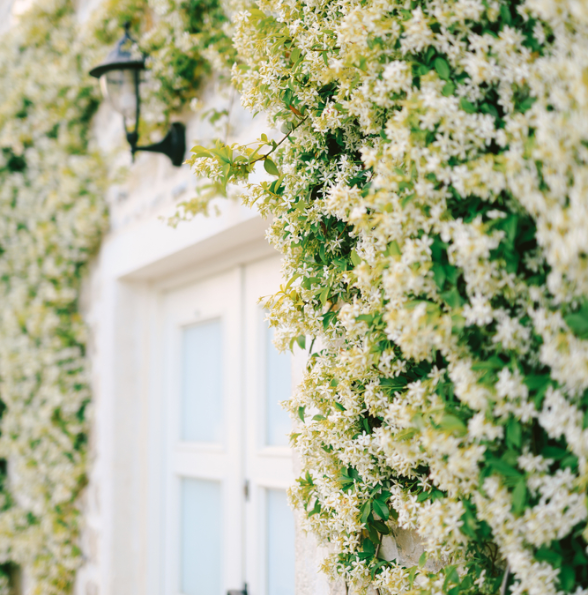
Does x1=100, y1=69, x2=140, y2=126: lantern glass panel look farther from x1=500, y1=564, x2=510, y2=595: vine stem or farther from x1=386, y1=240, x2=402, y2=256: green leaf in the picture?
x1=500, y1=564, x2=510, y2=595: vine stem

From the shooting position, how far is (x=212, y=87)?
2.33 meters

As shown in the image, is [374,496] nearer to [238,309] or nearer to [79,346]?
[238,309]

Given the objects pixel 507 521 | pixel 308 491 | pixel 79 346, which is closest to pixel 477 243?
pixel 507 521

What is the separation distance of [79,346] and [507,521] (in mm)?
2898

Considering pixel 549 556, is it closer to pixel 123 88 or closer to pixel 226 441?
pixel 226 441

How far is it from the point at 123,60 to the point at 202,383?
1.54 m

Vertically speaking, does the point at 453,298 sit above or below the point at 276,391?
above

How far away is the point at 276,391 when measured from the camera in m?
2.30

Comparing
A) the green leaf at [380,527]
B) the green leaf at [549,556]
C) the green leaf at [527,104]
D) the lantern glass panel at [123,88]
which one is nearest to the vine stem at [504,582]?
the green leaf at [549,556]

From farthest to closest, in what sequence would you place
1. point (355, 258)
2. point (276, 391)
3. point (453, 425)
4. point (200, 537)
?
point (200, 537), point (276, 391), point (355, 258), point (453, 425)

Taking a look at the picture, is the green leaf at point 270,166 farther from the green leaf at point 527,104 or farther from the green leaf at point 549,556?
the green leaf at point 549,556

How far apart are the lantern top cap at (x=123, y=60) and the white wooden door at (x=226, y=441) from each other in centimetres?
101

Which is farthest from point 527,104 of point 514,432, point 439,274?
point 514,432

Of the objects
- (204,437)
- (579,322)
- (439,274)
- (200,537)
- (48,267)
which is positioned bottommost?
(200,537)
